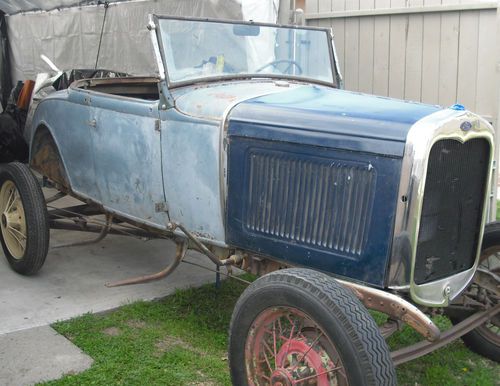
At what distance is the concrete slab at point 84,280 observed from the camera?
4.12 metres

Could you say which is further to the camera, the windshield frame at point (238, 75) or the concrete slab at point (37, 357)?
the windshield frame at point (238, 75)

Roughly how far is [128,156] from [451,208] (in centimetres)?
200

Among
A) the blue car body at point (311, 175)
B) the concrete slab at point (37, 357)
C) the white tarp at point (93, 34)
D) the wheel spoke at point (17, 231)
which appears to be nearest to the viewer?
the blue car body at point (311, 175)

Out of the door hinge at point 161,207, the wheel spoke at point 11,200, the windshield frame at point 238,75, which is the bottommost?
the wheel spoke at point 11,200

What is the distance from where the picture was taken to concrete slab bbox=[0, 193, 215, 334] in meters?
4.12

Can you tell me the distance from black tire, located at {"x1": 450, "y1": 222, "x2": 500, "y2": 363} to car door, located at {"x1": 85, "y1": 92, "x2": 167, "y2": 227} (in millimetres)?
1848

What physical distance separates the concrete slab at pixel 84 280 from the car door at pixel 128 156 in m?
0.66

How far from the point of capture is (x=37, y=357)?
136 inches

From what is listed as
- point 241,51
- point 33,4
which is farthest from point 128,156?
point 33,4

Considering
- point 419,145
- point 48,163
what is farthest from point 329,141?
point 48,163

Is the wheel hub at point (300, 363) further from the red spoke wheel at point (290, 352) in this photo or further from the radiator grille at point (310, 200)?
the radiator grille at point (310, 200)

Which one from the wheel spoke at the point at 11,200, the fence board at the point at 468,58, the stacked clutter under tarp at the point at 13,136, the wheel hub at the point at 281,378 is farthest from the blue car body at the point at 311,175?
the stacked clutter under tarp at the point at 13,136

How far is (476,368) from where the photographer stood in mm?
3578

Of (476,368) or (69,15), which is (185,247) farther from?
(69,15)
